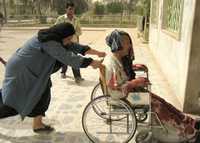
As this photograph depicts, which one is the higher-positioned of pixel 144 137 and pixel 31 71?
pixel 31 71

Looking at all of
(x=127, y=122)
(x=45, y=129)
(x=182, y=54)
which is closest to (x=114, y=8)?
(x=182, y=54)

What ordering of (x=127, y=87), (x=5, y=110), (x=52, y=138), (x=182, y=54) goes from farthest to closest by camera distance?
(x=182, y=54), (x=52, y=138), (x=5, y=110), (x=127, y=87)

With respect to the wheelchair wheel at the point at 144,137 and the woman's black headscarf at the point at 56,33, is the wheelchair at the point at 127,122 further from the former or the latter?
the woman's black headscarf at the point at 56,33

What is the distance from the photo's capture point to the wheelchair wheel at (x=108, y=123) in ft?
13.1

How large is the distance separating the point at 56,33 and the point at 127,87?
106cm

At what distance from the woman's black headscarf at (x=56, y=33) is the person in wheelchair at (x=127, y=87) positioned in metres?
0.50

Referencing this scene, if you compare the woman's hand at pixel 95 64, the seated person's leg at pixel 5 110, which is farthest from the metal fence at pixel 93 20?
the woman's hand at pixel 95 64

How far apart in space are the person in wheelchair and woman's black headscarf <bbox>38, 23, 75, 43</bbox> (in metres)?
0.50

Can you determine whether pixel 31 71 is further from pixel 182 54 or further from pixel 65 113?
pixel 182 54

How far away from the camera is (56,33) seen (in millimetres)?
4137

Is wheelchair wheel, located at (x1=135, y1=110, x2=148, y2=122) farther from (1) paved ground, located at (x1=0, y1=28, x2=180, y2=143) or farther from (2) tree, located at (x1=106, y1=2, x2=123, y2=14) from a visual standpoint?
(2) tree, located at (x1=106, y1=2, x2=123, y2=14)

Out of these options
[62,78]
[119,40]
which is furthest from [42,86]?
[62,78]

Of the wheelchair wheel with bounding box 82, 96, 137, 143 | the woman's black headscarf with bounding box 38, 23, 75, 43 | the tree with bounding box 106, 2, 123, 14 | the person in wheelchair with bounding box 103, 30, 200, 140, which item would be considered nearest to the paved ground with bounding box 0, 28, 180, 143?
the wheelchair wheel with bounding box 82, 96, 137, 143

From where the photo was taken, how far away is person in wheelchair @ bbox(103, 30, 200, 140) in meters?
3.85
